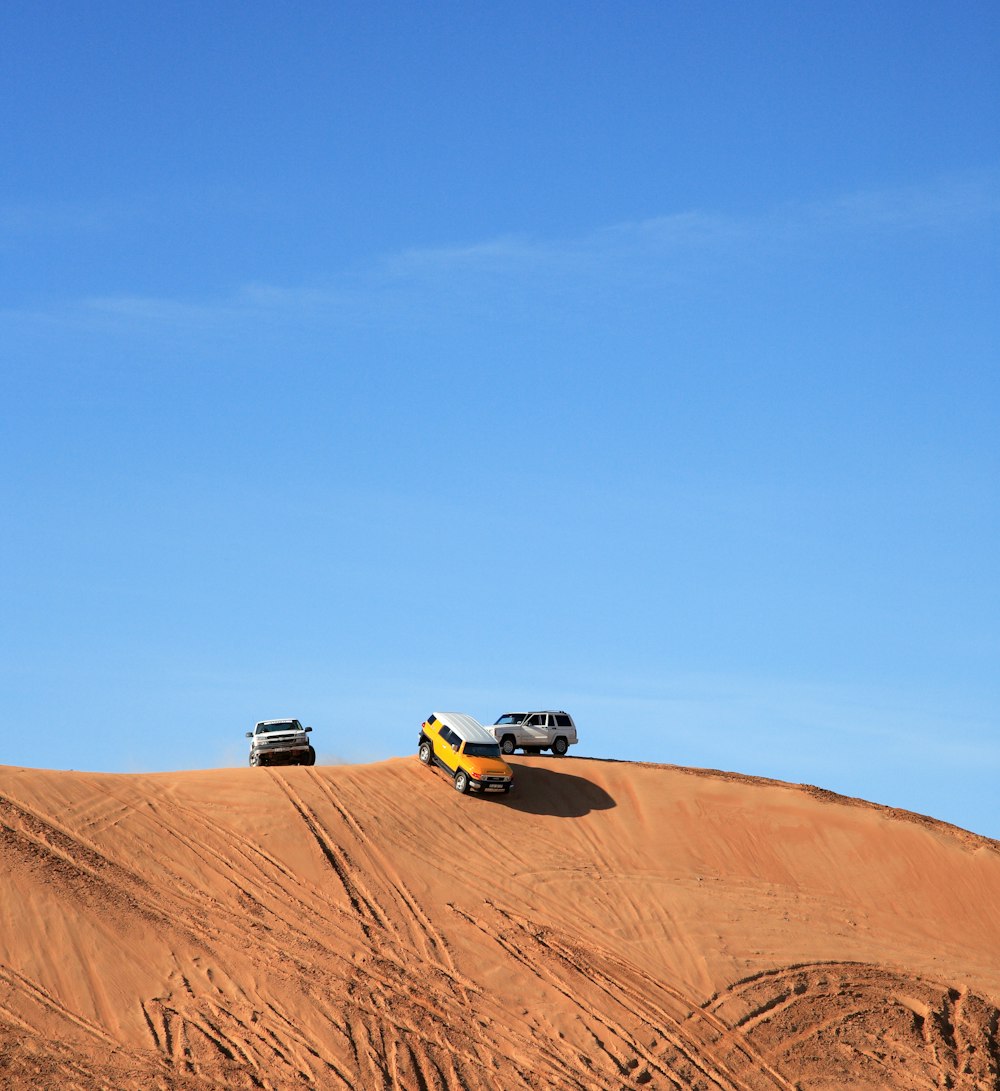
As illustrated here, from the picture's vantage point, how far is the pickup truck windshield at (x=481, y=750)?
38938 millimetres

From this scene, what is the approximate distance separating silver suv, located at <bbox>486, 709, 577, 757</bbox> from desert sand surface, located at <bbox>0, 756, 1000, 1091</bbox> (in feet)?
7.53

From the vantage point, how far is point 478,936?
31906 mm

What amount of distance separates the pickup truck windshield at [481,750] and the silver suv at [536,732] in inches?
202

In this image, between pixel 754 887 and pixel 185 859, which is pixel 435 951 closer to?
pixel 185 859

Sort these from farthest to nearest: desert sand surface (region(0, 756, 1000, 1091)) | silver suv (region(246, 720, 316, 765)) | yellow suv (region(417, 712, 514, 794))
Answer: silver suv (region(246, 720, 316, 765)) < yellow suv (region(417, 712, 514, 794)) < desert sand surface (region(0, 756, 1000, 1091))

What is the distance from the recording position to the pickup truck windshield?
3894 cm

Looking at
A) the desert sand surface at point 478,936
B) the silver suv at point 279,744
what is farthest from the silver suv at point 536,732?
the silver suv at point 279,744

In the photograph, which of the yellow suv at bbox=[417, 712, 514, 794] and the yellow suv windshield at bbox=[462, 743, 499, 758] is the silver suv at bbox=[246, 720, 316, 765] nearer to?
the yellow suv at bbox=[417, 712, 514, 794]

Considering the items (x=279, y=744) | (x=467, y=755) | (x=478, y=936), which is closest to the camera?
(x=478, y=936)

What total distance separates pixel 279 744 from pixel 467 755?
650cm

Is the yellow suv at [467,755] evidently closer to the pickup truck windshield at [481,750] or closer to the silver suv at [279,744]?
the pickup truck windshield at [481,750]


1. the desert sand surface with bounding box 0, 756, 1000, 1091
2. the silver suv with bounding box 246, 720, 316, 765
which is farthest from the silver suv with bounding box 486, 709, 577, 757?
the silver suv with bounding box 246, 720, 316, 765

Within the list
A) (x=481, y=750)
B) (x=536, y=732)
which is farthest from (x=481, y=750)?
(x=536, y=732)

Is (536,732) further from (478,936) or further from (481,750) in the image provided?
(478,936)
